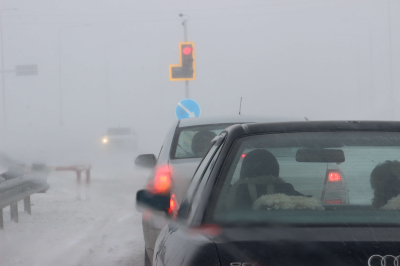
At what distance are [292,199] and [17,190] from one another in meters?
6.51

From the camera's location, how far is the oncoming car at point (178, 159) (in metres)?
4.79

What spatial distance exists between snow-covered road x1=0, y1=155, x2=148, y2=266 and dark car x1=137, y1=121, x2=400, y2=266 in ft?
12.7

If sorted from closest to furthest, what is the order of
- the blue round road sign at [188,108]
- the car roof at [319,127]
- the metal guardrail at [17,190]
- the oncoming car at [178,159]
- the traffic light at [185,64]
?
1. the car roof at [319,127]
2. the oncoming car at [178,159]
3. the metal guardrail at [17,190]
4. the blue round road sign at [188,108]
5. the traffic light at [185,64]

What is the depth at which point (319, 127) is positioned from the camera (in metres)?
2.35

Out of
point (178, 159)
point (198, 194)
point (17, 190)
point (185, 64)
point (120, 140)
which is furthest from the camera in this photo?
point (120, 140)

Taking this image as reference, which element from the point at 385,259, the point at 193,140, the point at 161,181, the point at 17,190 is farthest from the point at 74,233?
the point at 385,259

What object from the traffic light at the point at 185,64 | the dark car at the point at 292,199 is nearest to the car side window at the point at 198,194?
the dark car at the point at 292,199

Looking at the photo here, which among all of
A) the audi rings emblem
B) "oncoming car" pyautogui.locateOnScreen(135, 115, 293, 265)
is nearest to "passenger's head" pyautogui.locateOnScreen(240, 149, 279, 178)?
the audi rings emblem

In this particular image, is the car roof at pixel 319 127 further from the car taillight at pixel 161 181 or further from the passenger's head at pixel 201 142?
the passenger's head at pixel 201 142

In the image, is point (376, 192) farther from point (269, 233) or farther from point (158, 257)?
point (158, 257)

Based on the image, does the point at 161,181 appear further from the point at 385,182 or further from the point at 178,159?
the point at 385,182

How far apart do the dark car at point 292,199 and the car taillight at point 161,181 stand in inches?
89.8

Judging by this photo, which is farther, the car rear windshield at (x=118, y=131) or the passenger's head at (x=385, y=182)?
the car rear windshield at (x=118, y=131)

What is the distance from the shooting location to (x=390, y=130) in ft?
7.73
